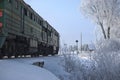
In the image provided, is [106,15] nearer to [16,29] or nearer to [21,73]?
[16,29]

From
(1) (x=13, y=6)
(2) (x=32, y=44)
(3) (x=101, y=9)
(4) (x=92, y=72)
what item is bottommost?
(4) (x=92, y=72)

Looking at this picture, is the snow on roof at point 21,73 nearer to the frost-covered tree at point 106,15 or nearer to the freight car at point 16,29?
the freight car at point 16,29

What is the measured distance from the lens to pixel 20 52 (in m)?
22.1

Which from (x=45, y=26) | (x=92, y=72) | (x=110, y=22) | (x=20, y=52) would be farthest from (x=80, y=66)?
(x=110, y=22)

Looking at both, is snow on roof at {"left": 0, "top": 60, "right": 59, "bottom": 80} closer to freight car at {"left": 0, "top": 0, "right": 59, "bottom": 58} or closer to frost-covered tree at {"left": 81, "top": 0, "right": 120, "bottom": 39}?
freight car at {"left": 0, "top": 0, "right": 59, "bottom": 58}

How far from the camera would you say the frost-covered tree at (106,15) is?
50719 millimetres

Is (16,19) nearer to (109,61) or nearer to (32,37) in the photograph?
(32,37)

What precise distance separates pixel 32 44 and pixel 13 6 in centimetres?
732

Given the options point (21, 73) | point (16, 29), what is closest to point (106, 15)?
point (16, 29)

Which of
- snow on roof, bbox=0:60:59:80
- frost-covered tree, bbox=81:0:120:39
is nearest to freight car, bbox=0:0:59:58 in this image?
snow on roof, bbox=0:60:59:80

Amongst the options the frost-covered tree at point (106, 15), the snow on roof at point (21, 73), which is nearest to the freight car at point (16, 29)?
the snow on roof at point (21, 73)

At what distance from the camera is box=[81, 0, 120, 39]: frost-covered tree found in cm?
5072

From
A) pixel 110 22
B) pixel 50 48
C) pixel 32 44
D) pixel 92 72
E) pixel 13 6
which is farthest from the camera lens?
pixel 110 22

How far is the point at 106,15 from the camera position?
51250 mm
